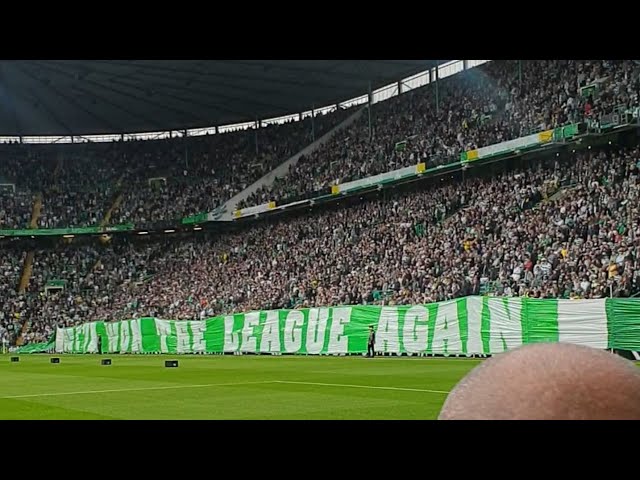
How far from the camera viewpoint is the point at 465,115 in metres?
47.3

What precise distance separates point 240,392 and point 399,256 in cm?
2533

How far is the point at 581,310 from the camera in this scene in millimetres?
25797

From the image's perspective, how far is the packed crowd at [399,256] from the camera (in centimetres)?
3147

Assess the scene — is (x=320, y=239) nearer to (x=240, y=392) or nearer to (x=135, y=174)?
(x=135, y=174)

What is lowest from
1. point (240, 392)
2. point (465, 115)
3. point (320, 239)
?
point (240, 392)

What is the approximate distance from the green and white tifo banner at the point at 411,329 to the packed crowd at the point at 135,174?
2040 centimetres

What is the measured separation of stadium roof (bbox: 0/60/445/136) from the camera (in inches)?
2272

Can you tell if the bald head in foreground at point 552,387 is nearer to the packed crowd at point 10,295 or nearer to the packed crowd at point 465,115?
the packed crowd at point 465,115

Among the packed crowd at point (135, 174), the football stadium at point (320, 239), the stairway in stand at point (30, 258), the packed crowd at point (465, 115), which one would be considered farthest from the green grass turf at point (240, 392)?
the stairway in stand at point (30, 258)

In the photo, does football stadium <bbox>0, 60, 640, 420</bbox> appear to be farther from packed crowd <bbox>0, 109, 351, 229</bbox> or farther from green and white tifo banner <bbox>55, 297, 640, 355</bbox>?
packed crowd <bbox>0, 109, 351, 229</bbox>

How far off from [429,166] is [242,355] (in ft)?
46.7

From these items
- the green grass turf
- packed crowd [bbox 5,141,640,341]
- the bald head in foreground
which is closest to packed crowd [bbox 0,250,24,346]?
packed crowd [bbox 5,141,640,341]

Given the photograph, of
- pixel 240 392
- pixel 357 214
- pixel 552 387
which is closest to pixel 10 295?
pixel 357 214
